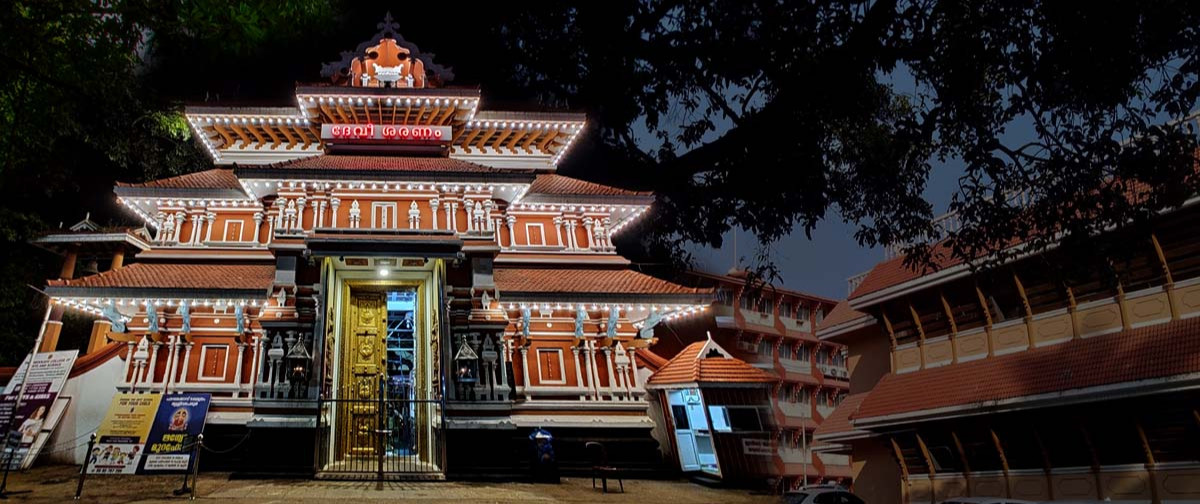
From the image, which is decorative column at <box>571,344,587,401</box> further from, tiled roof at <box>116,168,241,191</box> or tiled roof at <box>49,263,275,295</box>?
tiled roof at <box>116,168,241,191</box>

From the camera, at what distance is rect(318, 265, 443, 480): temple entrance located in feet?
40.0

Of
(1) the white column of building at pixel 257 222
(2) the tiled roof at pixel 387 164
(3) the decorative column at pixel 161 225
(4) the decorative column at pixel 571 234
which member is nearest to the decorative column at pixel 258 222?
(1) the white column of building at pixel 257 222

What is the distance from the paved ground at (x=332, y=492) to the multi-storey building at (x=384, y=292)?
2.22 feet

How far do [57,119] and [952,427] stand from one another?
57.1 ft

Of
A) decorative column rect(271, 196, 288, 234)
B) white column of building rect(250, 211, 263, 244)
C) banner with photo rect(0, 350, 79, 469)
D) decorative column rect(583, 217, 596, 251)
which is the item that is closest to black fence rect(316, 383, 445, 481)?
decorative column rect(271, 196, 288, 234)

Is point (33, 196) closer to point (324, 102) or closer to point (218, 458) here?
point (324, 102)

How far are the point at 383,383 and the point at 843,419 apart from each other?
614 inches

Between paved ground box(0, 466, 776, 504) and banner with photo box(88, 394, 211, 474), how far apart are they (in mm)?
265

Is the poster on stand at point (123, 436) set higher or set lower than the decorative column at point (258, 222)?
lower

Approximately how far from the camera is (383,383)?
11.7 metres

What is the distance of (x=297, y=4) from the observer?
968 cm

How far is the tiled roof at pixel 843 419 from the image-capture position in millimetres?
23130

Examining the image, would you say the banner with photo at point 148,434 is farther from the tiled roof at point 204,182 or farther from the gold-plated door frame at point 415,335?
the tiled roof at point 204,182

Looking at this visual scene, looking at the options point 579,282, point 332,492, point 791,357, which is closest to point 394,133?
point 579,282
